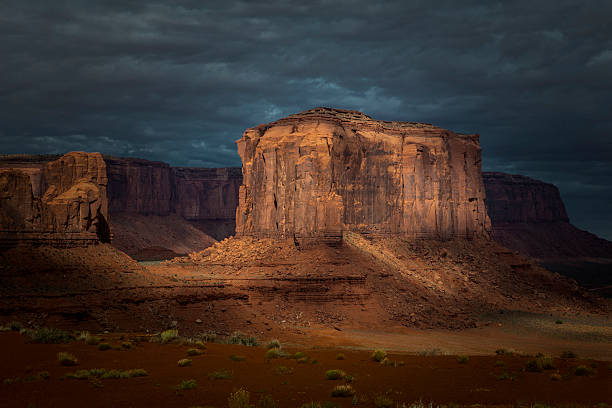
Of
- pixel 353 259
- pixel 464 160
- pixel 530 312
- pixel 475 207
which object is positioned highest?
pixel 464 160

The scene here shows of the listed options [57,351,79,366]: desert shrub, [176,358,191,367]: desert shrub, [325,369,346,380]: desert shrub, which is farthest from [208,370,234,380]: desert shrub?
[57,351,79,366]: desert shrub

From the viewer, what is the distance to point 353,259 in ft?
173

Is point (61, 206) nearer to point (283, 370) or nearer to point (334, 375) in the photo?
point (283, 370)

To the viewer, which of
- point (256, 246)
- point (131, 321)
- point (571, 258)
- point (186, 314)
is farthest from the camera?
point (571, 258)

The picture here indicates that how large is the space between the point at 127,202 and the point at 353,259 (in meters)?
68.0

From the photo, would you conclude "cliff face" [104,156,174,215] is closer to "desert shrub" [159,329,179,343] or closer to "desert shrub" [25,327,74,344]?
"desert shrub" [159,329,179,343]

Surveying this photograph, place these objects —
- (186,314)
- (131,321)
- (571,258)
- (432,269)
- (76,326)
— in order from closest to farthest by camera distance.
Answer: (76,326), (131,321), (186,314), (432,269), (571,258)

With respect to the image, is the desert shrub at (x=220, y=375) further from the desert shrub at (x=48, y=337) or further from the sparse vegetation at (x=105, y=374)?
the desert shrub at (x=48, y=337)

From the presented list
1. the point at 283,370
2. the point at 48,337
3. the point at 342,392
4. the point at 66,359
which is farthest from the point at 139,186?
the point at 342,392

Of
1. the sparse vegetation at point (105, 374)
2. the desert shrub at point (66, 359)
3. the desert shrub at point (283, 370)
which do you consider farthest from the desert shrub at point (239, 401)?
the desert shrub at point (66, 359)

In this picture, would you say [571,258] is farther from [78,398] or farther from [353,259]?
[78,398]

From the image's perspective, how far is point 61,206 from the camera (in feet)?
129

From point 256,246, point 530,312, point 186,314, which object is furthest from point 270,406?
point 530,312

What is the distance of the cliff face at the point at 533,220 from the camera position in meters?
148
